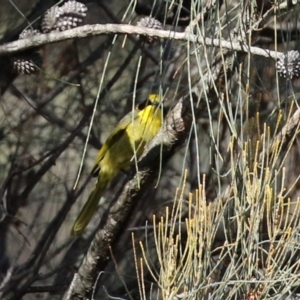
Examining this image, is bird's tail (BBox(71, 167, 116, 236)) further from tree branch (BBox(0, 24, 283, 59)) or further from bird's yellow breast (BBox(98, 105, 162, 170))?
tree branch (BBox(0, 24, 283, 59))

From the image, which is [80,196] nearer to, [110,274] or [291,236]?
[110,274]

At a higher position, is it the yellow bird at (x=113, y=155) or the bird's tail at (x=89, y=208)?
the yellow bird at (x=113, y=155)

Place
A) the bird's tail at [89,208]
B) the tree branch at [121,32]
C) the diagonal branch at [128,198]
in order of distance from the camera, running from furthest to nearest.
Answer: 1. the bird's tail at [89,208]
2. the diagonal branch at [128,198]
3. the tree branch at [121,32]

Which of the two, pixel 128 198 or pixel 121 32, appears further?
pixel 128 198

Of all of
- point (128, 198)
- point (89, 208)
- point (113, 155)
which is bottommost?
point (128, 198)

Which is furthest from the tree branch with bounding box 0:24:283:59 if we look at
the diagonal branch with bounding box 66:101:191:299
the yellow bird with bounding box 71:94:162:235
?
the yellow bird with bounding box 71:94:162:235

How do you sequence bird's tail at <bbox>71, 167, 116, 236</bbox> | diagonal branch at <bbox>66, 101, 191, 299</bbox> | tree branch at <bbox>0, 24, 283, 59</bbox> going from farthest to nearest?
bird's tail at <bbox>71, 167, 116, 236</bbox> → diagonal branch at <bbox>66, 101, 191, 299</bbox> → tree branch at <bbox>0, 24, 283, 59</bbox>

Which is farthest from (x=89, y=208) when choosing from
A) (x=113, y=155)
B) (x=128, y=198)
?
(x=128, y=198)

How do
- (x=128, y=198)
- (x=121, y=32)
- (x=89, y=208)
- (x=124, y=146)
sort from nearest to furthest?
(x=121, y=32), (x=128, y=198), (x=89, y=208), (x=124, y=146)

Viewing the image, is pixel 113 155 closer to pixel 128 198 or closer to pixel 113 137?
pixel 113 137

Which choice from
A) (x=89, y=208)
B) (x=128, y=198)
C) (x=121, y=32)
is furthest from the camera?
(x=89, y=208)

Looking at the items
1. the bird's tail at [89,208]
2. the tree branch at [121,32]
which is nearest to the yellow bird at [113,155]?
the bird's tail at [89,208]

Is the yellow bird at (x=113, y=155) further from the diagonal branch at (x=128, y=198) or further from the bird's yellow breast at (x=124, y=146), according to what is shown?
the diagonal branch at (x=128, y=198)

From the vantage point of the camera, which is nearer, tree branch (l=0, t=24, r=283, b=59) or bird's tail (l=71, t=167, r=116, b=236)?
tree branch (l=0, t=24, r=283, b=59)
